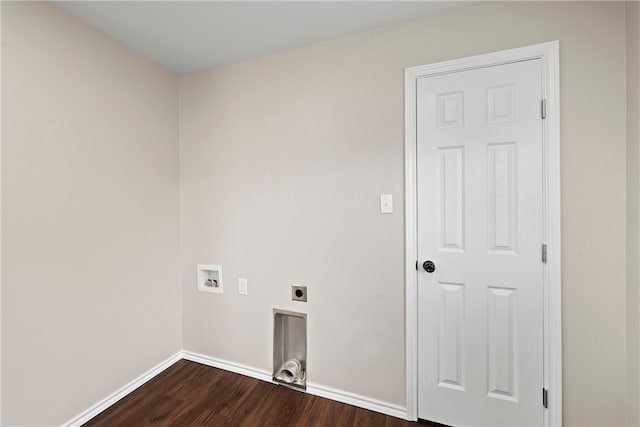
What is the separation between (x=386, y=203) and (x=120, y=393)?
7.17 ft

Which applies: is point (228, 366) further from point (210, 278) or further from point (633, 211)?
point (633, 211)

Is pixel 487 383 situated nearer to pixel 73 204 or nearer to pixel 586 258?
pixel 586 258

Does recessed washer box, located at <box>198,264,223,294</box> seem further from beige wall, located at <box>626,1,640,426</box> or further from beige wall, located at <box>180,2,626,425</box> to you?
beige wall, located at <box>626,1,640,426</box>

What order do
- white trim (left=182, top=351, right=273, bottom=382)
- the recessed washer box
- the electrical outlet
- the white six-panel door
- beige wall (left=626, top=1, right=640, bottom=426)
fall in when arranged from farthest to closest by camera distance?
the recessed washer box, white trim (left=182, top=351, right=273, bottom=382), the electrical outlet, the white six-panel door, beige wall (left=626, top=1, right=640, bottom=426)

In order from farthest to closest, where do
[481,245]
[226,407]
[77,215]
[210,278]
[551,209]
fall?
1. [210,278]
2. [226,407]
3. [77,215]
4. [481,245]
5. [551,209]

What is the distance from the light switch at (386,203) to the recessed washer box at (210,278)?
1379 mm

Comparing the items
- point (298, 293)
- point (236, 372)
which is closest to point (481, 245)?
point (298, 293)

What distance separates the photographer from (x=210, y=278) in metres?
2.40

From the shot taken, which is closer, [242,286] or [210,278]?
[242,286]

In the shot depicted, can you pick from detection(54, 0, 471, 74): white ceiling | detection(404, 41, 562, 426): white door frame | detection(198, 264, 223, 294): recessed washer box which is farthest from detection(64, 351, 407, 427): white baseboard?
detection(54, 0, 471, 74): white ceiling

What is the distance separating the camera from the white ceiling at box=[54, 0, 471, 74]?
1.61m

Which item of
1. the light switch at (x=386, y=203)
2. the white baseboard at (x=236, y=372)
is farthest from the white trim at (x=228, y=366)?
the light switch at (x=386, y=203)

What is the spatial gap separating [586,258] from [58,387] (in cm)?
290

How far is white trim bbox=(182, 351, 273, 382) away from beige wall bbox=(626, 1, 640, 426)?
80.3 inches
